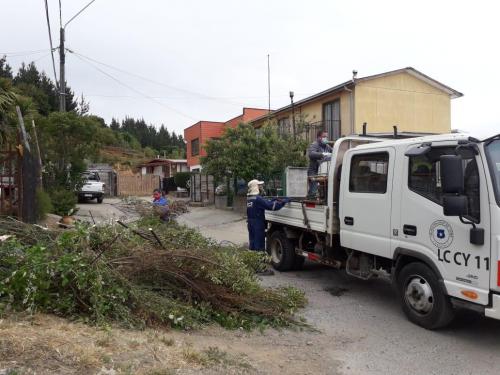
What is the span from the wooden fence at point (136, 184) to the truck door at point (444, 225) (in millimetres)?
30797

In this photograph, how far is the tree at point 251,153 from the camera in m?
18.4

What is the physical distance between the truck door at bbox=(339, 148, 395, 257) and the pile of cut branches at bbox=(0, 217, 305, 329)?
44.8 inches

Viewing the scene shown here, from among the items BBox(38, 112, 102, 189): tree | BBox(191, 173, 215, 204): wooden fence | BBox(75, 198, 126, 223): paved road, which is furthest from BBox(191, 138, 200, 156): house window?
BBox(38, 112, 102, 189): tree

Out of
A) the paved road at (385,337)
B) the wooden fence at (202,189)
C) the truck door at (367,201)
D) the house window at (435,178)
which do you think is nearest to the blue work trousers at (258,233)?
the paved road at (385,337)

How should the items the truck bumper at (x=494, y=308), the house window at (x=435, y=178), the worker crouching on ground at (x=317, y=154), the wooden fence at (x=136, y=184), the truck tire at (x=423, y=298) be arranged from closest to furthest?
the truck bumper at (x=494, y=308)
the house window at (x=435, y=178)
the truck tire at (x=423, y=298)
the worker crouching on ground at (x=317, y=154)
the wooden fence at (x=136, y=184)

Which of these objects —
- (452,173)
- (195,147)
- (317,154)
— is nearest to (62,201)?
(317,154)

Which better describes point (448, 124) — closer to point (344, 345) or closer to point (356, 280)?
point (356, 280)

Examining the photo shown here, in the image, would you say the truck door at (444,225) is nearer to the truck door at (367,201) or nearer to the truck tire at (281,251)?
the truck door at (367,201)

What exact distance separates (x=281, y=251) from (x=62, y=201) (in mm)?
9961

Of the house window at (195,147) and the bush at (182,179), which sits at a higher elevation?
the house window at (195,147)

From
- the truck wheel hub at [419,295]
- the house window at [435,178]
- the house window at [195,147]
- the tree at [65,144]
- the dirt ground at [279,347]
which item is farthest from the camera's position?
the house window at [195,147]

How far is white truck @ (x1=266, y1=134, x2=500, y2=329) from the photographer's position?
459cm

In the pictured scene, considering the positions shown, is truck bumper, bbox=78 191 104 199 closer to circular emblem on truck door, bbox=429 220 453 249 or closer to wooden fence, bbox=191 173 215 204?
wooden fence, bbox=191 173 215 204

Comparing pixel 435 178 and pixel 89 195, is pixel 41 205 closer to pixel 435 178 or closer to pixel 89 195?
pixel 435 178
